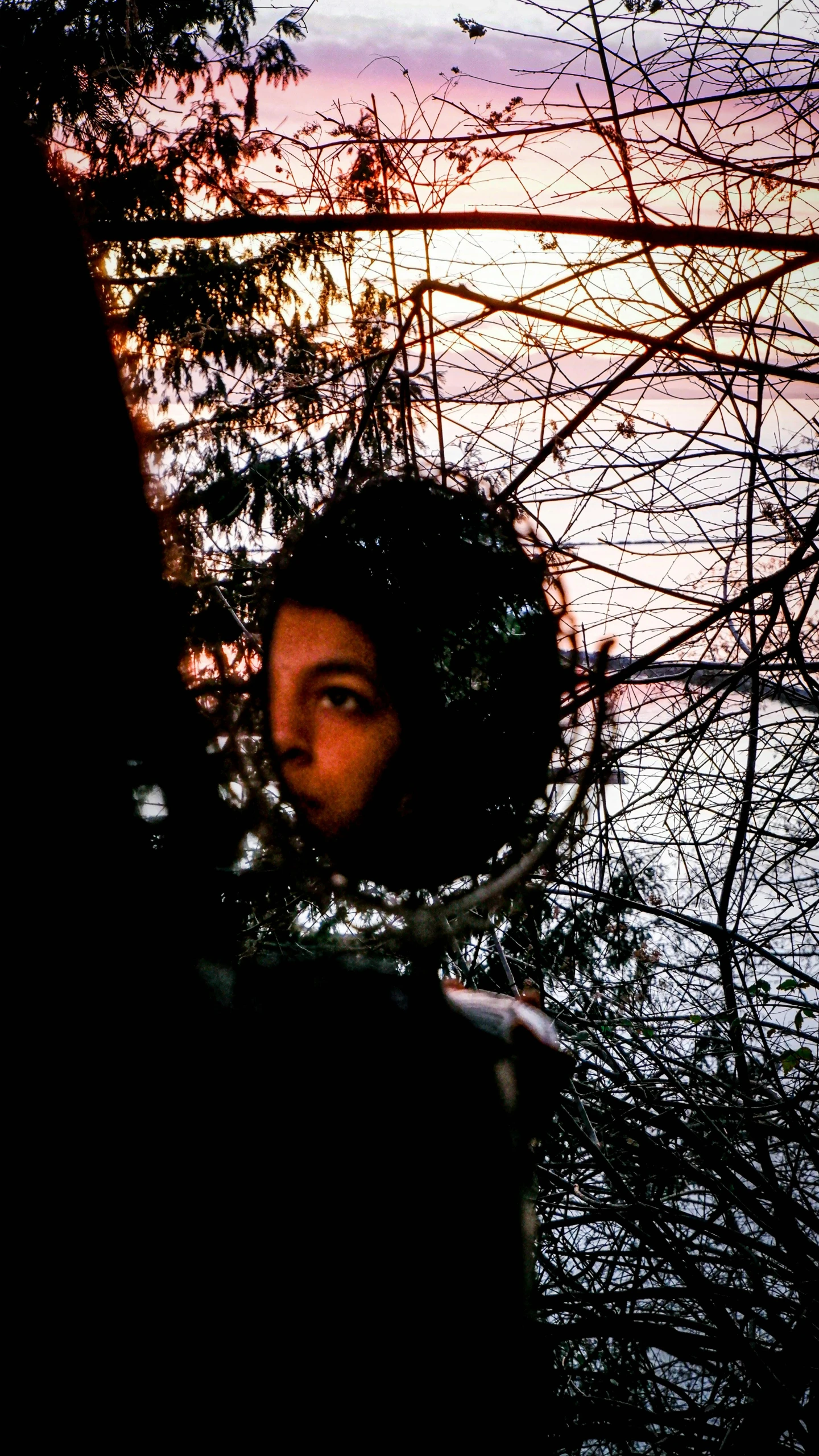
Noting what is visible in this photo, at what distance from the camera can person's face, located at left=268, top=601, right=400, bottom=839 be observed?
1038mm

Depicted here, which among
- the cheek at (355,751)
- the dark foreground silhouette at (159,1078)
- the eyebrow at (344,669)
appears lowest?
the dark foreground silhouette at (159,1078)

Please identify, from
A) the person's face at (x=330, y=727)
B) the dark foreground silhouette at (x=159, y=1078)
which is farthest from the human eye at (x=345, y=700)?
the dark foreground silhouette at (x=159, y=1078)

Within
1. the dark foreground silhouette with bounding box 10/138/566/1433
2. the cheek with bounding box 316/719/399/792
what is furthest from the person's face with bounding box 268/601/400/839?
the dark foreground silhouette with bounding box 10/138/566/1433

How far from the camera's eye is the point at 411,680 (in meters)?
1.25

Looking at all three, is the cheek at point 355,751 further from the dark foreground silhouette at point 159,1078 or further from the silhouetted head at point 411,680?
the dark foreground silhouette at point 159,1078

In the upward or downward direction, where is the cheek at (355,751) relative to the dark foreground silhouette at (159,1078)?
upward

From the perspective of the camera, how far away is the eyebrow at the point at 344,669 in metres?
1.10

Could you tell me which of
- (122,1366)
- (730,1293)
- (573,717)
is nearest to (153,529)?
(122,1366)

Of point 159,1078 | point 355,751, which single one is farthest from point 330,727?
point 159,1078

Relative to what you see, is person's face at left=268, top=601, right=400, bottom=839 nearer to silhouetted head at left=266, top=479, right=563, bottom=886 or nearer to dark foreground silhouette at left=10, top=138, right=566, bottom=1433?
silhouetted head at left=266, top=479, right=563, bottom=886

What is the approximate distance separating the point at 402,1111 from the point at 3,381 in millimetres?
480

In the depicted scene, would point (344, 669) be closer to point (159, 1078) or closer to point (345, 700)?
point (345, 700)

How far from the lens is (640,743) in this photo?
9.55 feet

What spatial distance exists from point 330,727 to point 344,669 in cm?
11
